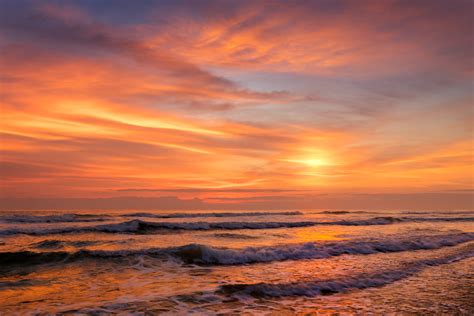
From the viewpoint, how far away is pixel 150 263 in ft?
52.4

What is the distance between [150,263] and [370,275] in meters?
8.85

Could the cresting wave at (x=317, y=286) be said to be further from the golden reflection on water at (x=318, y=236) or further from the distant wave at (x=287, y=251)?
the golden reflection on water at (x=318, y=236)

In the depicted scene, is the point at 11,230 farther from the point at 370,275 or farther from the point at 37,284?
the point at 370,275

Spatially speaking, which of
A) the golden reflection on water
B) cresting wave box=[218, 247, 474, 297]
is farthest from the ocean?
the golden reflection on water

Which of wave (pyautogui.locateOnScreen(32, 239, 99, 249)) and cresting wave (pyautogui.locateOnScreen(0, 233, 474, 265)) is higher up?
cresting wave (pyautogui.locateOnScreen(0, 233, 474, 265))

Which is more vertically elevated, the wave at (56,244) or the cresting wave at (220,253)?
the cresting wave at (220,253)

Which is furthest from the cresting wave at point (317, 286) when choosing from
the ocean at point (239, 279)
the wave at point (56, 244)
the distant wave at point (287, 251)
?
the wave at point (56, 244)

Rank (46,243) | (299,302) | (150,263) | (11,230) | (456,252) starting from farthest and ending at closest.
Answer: (11,230), (46,243), (456,252), (150,263), (299,302)

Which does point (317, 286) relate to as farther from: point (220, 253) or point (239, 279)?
point (220, 253)

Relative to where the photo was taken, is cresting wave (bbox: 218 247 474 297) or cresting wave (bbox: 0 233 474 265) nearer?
cresting wave (bbox: 218 247 474 297)

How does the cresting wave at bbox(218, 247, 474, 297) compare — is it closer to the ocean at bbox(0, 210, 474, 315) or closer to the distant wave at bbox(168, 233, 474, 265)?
the ocean at bbox(0, 210, 474, 315)

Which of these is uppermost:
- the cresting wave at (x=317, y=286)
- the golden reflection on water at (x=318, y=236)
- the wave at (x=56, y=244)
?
the cresting wave at (x=317, y=286)

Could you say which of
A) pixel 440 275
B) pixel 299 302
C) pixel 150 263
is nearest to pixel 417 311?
pixel 299 302

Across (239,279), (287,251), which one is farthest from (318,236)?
(239,279)
